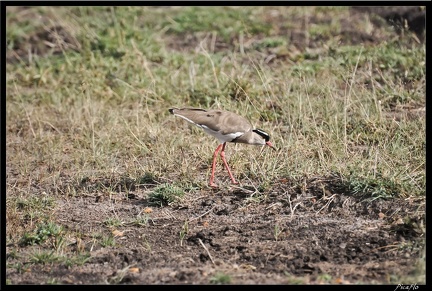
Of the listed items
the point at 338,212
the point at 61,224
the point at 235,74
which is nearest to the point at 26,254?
the point at 61,224

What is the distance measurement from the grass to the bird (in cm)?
18

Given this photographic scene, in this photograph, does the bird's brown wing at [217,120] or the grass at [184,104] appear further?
the bird's brown wing at [217,120]

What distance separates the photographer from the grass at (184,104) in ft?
22.7

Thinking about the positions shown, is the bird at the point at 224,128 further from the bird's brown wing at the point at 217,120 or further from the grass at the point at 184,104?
the grass at the point at 184,104

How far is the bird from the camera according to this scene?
714cm

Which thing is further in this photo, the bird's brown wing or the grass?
the bird's brown wing

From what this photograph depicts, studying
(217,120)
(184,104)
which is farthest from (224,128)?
(184,104)

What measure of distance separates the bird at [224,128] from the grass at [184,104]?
6.9 inches

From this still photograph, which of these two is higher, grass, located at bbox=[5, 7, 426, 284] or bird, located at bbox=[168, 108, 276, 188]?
bird, located at bbox=[168, 108, 276, 188]

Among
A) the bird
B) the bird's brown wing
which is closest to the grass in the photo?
the bird

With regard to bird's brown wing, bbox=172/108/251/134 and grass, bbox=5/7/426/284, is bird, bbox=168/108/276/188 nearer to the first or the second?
bird's brown wing, bbox=172/108/251/134

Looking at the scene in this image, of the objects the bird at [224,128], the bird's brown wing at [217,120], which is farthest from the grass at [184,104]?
the bird's brown wing at [217,120]

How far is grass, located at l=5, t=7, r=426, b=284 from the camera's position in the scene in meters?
6.91

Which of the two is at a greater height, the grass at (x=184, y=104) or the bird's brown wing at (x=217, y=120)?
the bird's brown wing at (x=217, y=120)
